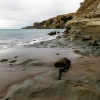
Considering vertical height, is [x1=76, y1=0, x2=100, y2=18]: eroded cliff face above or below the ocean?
above

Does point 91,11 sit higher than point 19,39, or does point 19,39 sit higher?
point 91,11

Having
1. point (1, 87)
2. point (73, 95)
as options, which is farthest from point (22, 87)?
point (73, 95)

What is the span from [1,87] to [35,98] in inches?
61.4

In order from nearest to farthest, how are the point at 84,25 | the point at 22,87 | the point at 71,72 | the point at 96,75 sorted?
the point at 22,87 < the point at 96,75 < the point at 71,72 < the point at 84,25

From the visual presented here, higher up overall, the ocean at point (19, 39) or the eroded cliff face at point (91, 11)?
the eroded cliff face at point (91, 11)

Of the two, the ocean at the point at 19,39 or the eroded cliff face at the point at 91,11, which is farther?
the eroded cliff face at the point at 91,11

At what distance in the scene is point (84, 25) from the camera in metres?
24.3

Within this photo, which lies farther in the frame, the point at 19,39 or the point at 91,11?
the point at 19,39

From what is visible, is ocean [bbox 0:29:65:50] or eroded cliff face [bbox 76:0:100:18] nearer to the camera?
ocean [bbox 0:29:65:50]

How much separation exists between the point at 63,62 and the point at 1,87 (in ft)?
10.4

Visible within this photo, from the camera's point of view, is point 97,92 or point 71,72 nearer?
point 97,92

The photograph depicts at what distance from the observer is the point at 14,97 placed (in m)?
5.05

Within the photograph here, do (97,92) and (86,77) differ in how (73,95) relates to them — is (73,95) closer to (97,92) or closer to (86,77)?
(97,92)

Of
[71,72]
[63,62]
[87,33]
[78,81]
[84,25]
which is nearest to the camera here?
[78,81]
